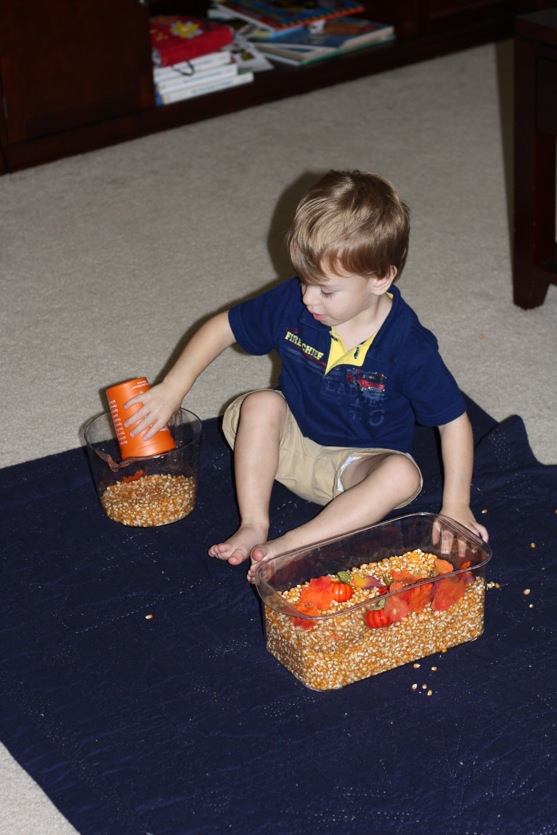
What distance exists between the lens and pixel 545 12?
1.84m

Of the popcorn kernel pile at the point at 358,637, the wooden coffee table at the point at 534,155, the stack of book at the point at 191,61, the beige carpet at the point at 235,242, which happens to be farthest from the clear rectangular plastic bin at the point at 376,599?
the stack of book at the point at 191,61

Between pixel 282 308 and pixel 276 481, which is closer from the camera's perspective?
pixel 282 308

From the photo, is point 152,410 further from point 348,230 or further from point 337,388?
point 348,230

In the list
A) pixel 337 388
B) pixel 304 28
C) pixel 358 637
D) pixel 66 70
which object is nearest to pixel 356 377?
pixel 337 388

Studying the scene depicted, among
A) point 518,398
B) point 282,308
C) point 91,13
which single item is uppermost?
point 91,13

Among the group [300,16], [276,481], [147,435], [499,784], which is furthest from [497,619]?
[300,16]

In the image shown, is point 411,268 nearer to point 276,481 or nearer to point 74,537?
point 276,481

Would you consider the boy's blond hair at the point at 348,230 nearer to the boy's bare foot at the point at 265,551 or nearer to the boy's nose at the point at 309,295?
the boy's nose at the point at 309,295

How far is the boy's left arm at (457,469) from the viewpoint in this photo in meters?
1.46

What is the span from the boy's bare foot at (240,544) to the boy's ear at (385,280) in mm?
334

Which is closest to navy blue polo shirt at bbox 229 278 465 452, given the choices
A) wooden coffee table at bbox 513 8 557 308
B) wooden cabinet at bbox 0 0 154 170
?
wooden coffee table at bbox 513 8 557 308

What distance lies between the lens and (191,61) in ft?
8.61

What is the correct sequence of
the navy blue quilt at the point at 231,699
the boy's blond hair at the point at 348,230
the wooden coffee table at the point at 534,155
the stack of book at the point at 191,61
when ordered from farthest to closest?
1. the stack of book at the point at 191,61
2. the wooden coffee table at the point at 534,155
3. the boy's blond hair at the point at 348,230
4. the navy blue quilt at the point at 231,699

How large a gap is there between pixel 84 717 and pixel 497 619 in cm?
48
